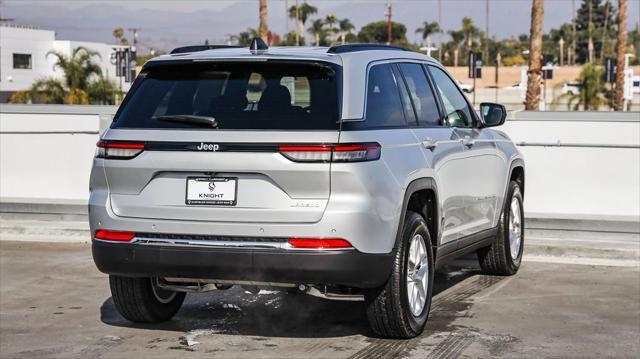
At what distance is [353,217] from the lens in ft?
21.0

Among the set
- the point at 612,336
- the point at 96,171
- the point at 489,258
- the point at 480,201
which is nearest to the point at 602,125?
the point at 489,258

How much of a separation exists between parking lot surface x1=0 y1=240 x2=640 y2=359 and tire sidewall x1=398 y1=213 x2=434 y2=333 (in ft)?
0.40

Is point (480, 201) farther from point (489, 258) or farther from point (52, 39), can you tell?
point (52, 39)

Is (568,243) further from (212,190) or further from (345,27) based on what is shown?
(345,27)

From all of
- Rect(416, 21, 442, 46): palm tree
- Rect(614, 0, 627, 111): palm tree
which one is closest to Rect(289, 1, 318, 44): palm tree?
Rect(416, 21, 442, 46): palm tree

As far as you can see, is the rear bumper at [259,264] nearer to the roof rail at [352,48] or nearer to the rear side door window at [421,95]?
the roof rail at [352,48]

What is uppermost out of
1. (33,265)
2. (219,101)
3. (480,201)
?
(219,101)

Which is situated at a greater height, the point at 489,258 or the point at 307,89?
Answer: the point at 307,89

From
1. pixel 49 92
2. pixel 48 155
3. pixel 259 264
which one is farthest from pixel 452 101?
pixel 49 92

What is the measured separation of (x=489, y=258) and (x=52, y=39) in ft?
311

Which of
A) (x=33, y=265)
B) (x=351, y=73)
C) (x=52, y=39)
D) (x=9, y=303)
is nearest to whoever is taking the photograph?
(x=351, y=73)

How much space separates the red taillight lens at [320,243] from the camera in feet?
21.1

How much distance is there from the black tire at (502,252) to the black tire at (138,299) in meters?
3.19

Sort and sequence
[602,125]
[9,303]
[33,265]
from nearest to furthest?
[9,303], [33,265], [602,125]
